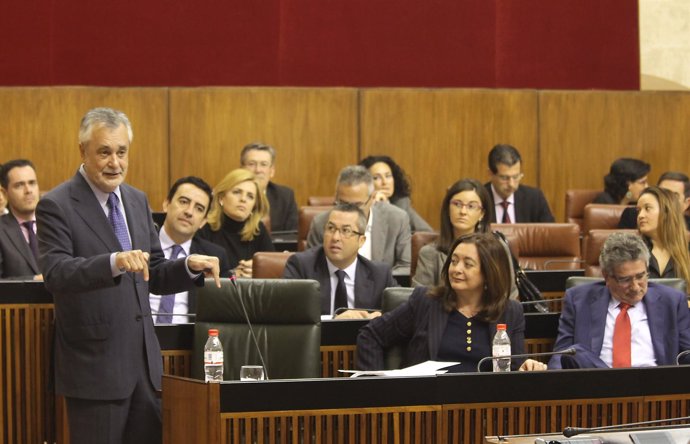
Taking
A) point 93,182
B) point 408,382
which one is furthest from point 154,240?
point 408,382

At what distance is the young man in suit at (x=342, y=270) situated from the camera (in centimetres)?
562

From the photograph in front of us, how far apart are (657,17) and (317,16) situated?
10.0 ft

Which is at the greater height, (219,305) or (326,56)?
(326,56)

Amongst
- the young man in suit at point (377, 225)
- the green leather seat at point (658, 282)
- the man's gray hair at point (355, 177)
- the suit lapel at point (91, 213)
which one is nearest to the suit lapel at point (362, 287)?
the green leather seat at point (658, 282)

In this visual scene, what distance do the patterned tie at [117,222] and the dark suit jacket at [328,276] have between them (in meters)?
1.62

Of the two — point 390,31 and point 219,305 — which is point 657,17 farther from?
point 219,305

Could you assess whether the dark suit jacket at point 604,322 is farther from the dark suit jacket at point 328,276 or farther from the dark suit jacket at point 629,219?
the dark suit jacket at point 629,219

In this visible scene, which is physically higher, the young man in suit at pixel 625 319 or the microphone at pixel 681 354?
the young man in suit at pixel 625 319

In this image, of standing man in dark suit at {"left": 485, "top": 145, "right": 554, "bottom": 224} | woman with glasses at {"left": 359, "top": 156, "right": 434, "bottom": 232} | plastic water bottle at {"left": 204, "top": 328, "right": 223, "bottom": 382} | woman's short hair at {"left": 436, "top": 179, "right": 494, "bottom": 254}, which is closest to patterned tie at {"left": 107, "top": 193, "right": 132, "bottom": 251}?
plastic water bottle at {"left": 204, "top": 328, "right": 223, "bottom": 382}

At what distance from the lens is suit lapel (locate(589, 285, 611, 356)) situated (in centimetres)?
492

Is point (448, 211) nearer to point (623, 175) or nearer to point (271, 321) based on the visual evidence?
point (271, 321)

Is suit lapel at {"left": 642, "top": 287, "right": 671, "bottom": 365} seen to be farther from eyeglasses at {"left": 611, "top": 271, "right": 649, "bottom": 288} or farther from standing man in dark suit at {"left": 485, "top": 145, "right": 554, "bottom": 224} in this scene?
standing man in dark suit at {"left": 485, "top": 145, "right": 554, "bottom": 224}

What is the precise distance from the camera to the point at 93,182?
399 centimetres

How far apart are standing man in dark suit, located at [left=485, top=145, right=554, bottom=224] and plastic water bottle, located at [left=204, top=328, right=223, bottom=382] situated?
14.8ft
